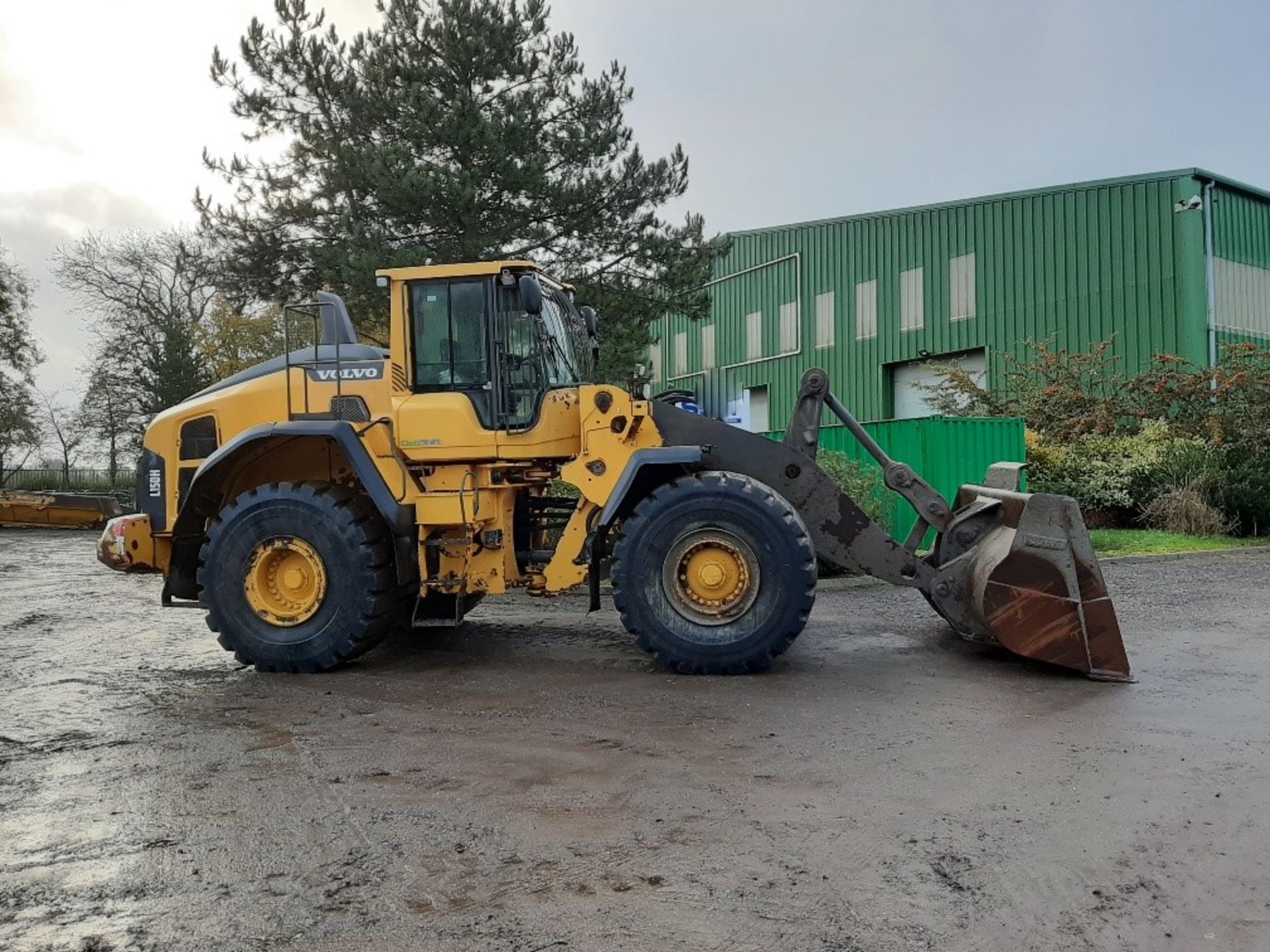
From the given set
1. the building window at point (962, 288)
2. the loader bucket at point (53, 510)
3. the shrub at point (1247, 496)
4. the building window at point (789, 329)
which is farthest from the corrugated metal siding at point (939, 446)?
the loader bucket at point (53, 510)

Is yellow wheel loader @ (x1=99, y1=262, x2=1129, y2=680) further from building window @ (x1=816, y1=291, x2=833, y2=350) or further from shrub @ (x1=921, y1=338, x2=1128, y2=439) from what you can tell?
building window @ (x1=816, y1=291, x2=833, y2=350)

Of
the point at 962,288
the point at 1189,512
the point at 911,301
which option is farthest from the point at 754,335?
the point at 1189,512

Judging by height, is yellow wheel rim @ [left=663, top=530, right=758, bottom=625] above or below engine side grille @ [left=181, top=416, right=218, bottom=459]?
below

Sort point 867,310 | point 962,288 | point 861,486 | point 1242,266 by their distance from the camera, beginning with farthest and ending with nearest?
point 867,310 → point 962,288 → point 1242,266 → point 861,486

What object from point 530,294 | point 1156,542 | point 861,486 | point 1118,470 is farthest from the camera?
point 1118,470

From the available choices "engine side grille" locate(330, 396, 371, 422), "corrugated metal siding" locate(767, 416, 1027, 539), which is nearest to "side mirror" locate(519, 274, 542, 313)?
"engine side grille" locate(330, 396, 371, 422)

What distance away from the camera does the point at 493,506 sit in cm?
745

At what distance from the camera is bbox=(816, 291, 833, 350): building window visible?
30562 mm

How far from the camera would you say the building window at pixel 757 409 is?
33.4 m

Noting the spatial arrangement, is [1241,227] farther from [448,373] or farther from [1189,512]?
[448,373]

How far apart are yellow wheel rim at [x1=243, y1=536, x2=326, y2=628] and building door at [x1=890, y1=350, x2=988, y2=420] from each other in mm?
20605

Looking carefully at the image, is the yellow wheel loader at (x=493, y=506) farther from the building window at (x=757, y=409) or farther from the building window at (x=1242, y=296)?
the building window at (x=757, y=409)

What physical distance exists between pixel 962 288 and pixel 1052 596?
21730mm

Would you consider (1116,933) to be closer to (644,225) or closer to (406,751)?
(406,751)
